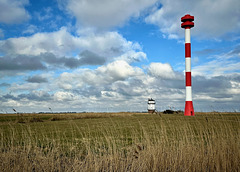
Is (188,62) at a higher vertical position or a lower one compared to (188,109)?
higher

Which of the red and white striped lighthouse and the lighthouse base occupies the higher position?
the red and white striped lighthouse

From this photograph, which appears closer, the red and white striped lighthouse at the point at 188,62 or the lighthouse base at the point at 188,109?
the lighthouse base at the point at 188,109

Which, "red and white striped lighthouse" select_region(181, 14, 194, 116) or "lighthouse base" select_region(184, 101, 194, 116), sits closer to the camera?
"lighthouse base" select_region(184, 101, 194, 116)

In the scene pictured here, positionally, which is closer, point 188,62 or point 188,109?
point 188,109

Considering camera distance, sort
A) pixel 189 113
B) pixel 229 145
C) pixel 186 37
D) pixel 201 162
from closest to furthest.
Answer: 1. pixel 201 162
2. pixel 229 145
3. pixel 189 113
4. pixel 186 37

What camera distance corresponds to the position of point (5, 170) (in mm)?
5840

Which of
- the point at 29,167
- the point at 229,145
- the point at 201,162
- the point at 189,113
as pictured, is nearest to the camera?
the point at 29,167

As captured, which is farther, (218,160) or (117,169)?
(218,160)

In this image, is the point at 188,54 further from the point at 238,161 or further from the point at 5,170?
the point at 5,170

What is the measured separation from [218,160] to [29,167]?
17.9 ft

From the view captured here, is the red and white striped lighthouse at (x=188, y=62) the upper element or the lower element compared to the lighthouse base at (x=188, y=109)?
upper

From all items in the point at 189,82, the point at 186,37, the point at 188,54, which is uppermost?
the point at 186,37

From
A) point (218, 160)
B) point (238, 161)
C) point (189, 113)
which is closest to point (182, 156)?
point (218, 160)

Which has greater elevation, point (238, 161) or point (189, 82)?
point (189, 82)
